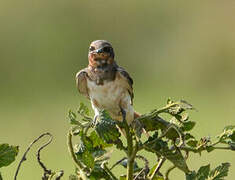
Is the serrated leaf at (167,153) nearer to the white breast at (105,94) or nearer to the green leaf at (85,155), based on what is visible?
the green leaf at (85,155)

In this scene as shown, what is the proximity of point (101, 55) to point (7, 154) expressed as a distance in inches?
50.4

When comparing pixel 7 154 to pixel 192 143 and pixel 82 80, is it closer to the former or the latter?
pixel 192 143

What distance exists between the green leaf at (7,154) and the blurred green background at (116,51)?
34.1 ft

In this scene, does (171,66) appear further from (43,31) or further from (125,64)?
(43,31)

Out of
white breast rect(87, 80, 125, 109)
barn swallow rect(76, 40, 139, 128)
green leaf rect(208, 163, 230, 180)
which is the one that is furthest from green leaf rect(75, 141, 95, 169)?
white breast rect(87, 80, 125, 109)

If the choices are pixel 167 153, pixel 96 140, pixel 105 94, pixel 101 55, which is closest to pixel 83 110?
pixel 96 140

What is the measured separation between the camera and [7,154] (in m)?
1.67

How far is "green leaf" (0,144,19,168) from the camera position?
5.46 ft

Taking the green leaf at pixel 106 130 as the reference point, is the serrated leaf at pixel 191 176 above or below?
below

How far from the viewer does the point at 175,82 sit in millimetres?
13172

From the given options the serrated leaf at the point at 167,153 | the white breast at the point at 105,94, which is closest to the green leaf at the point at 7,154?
the serrated leaf at the point at 167,153

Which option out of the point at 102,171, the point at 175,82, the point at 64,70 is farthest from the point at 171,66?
the point at 102,171

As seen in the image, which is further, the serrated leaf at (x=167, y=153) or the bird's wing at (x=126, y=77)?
the bird's wing at (x=126, y=77)

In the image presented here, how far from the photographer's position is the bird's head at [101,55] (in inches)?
111
